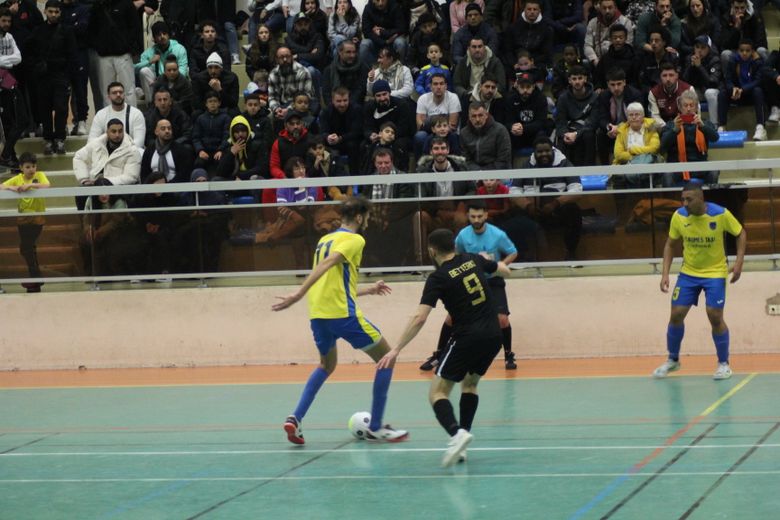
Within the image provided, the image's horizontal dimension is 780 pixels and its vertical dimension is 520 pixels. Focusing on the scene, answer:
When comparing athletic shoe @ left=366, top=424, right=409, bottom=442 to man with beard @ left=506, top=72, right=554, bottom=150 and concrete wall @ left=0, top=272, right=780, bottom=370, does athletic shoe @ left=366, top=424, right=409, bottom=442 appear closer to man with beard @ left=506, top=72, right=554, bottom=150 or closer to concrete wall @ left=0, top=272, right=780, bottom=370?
concrete wall @ left=0, top=272, right=780, bottom=370

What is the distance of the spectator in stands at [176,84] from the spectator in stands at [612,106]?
6.65 metres

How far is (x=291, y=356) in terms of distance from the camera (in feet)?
57.1

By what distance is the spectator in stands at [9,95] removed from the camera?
21.3 metres

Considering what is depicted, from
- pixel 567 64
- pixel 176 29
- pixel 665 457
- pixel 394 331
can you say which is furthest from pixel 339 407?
pixel 176 29

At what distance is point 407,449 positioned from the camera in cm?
1112

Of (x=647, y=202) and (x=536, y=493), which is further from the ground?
(x=647, y=202)

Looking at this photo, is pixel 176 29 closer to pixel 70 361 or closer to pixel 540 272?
pixel 70 361

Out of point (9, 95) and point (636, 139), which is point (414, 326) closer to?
point (636, 139)

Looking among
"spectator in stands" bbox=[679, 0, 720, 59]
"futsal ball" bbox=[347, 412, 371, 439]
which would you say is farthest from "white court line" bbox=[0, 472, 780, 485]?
"spectator in stands" bbox=[679, 0, 720, 59]

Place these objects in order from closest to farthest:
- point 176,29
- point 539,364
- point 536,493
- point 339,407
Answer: point 536,493 < point 339,407 < point 539,364 < point 176,29

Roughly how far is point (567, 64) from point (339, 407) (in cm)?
844

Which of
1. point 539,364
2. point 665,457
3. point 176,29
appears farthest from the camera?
point 176,29

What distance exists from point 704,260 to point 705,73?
20.4 feet

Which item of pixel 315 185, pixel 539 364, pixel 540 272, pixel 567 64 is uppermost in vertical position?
pixel 567 64
